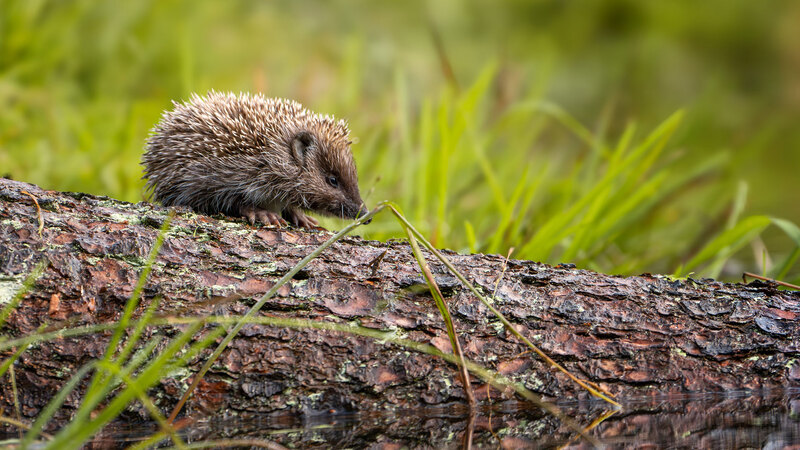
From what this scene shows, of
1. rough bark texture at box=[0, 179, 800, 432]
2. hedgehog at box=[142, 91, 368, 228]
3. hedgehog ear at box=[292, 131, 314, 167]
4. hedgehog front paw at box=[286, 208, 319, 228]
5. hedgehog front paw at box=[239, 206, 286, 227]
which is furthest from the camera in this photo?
hedgehog front paw at box=[286, 208, 319, 228]

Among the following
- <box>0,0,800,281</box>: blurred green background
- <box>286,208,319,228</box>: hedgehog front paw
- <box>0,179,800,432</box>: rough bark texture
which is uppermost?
<box>0,0,800,281</box>: blurred green background

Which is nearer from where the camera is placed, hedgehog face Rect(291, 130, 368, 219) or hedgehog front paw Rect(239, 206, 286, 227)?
hedgehog front paw Rect(239, 206, 286, 227)

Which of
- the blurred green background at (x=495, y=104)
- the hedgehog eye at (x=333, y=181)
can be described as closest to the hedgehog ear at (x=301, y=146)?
the hedgehog eye at (x=333, y=181)

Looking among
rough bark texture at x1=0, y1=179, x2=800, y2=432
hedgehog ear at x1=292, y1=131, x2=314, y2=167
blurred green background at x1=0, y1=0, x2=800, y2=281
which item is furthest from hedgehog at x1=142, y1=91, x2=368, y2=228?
rough bark texture at x1=0, y1=179, x2=800, y2=432

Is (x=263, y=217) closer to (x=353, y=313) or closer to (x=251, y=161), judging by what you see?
(x=251, y=161)

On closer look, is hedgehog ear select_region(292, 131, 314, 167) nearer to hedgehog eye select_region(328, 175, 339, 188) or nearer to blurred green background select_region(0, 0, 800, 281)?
hedgehog eye select_region(328, 175, 339, 188)

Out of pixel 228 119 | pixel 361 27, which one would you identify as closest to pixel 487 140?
pixel 228 119

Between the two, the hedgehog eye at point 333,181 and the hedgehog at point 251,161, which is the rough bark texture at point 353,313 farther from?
the hedgehog eye at point 333,181
